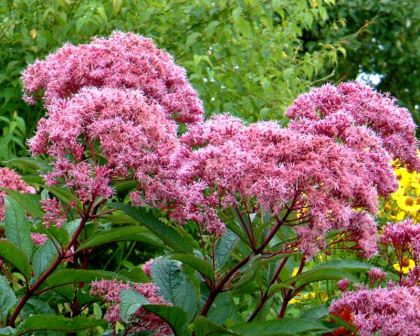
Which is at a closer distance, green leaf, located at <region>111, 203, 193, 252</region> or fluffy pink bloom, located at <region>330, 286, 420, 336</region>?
green leaf, located at <region>111, 203, 193, 252</region>

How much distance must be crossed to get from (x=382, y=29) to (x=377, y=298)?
9.38 m

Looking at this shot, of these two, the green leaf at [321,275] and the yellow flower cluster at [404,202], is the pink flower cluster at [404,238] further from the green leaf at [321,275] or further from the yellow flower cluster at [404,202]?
the yellow flower cluster at [404,202]

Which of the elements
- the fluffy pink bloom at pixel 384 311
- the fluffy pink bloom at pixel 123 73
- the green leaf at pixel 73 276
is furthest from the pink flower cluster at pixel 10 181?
the fluffy pink bloom at pixel 384 311

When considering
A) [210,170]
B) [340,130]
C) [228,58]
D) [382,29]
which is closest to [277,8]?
[228,58]

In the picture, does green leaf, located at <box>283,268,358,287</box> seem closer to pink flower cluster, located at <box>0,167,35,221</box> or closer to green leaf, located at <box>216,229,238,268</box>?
green leaf, located at <box>216,229,238,268</box>

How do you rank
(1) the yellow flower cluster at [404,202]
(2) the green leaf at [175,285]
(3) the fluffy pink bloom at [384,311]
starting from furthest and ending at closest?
(1) the yellow flower cluster at [404,202]
(3) the fluffy pink bloom at [384,311]
(2) the green leaf at [175,285]

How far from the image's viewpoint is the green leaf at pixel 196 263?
1.79 meters

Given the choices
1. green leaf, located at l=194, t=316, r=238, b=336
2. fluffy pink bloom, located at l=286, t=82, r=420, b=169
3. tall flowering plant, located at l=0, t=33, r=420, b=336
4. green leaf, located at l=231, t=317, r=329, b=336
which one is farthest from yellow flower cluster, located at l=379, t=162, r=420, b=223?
green leaf, located at l=194, t=316, r=238, b=336

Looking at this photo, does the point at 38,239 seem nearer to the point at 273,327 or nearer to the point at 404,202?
the point at 273,327

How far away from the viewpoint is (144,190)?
196 centimetres

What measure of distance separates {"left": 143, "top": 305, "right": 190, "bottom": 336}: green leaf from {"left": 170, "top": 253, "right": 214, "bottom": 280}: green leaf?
0.32ft

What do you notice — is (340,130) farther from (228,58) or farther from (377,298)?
(228,58)

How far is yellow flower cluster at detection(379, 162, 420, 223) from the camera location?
427cm

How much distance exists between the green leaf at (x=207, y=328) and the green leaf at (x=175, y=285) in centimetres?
10
